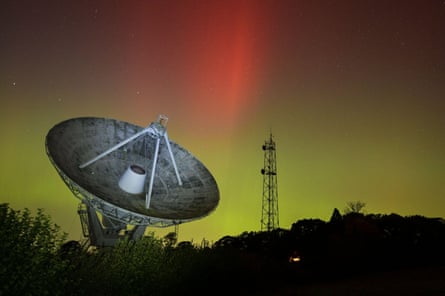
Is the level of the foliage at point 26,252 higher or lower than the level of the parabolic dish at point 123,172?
lower

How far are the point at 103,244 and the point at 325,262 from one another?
44.2 ft

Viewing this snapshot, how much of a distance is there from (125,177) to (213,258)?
648cm

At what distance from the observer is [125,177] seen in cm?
2325

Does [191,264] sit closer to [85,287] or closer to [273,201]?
[85,287]

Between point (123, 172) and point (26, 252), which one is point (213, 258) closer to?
point (123, 172)

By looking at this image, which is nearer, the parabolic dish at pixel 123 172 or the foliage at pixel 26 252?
the foliage at pixel 26 252

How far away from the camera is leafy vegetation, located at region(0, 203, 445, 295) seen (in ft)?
32.8

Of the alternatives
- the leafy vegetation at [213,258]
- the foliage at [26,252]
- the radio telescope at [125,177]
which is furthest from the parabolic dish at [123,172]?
the foliage at [26,252]

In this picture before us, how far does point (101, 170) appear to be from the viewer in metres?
23.8

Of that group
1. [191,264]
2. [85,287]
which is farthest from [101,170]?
[85,287]

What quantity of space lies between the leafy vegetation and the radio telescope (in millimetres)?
1931

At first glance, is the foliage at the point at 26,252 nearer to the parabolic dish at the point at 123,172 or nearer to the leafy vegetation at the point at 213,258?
the leafy vegetation at the point at 213,258

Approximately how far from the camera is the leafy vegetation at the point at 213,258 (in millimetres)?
→ 9984

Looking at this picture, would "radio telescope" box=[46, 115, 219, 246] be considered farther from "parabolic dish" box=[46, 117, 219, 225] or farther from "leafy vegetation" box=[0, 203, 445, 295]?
"leafy vegetation" box=[0, 203, 445, 295]
